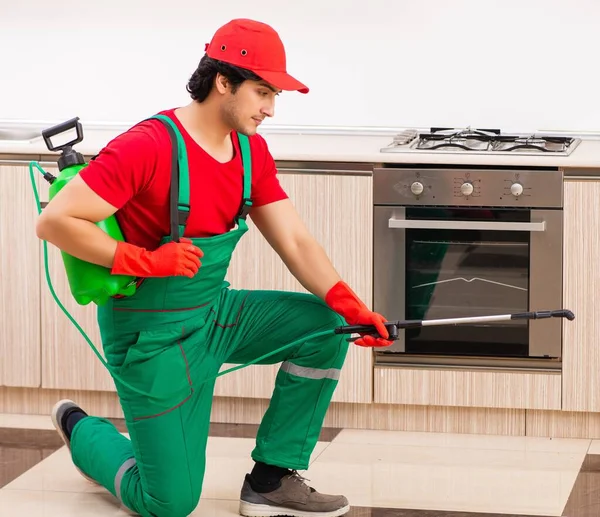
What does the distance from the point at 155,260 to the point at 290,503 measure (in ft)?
2.52

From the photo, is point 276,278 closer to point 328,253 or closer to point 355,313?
point 328,253

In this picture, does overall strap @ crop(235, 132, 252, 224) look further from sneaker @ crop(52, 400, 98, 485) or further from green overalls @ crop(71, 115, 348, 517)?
sneaker @ crop(52, 400, 98, 485)

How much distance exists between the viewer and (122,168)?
2930 mm

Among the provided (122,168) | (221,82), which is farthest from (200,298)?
(221,82)

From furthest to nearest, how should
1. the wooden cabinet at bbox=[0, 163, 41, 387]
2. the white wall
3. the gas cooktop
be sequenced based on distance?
the white wall < the wooden cabinet at bbox=[0, 163, 41, 387] < the gas cooktop

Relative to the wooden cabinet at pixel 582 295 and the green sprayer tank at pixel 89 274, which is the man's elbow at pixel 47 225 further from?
the wooden cabinet at pixel 582 295

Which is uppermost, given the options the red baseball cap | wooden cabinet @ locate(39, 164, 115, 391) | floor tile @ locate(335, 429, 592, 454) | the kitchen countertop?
the red baseball cap

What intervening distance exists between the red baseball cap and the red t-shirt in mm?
223

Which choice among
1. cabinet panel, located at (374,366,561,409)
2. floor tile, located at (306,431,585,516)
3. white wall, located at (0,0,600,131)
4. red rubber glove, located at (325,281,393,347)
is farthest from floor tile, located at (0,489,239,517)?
white wall, located at (0,0,600,131)

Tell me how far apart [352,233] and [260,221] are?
65cm

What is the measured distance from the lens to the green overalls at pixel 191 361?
10.2 ft

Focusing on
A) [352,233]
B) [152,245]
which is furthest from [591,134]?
[152,245]

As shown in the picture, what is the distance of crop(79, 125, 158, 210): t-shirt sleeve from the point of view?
2.92 meters

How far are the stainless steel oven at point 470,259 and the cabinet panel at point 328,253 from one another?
1.7 inches
